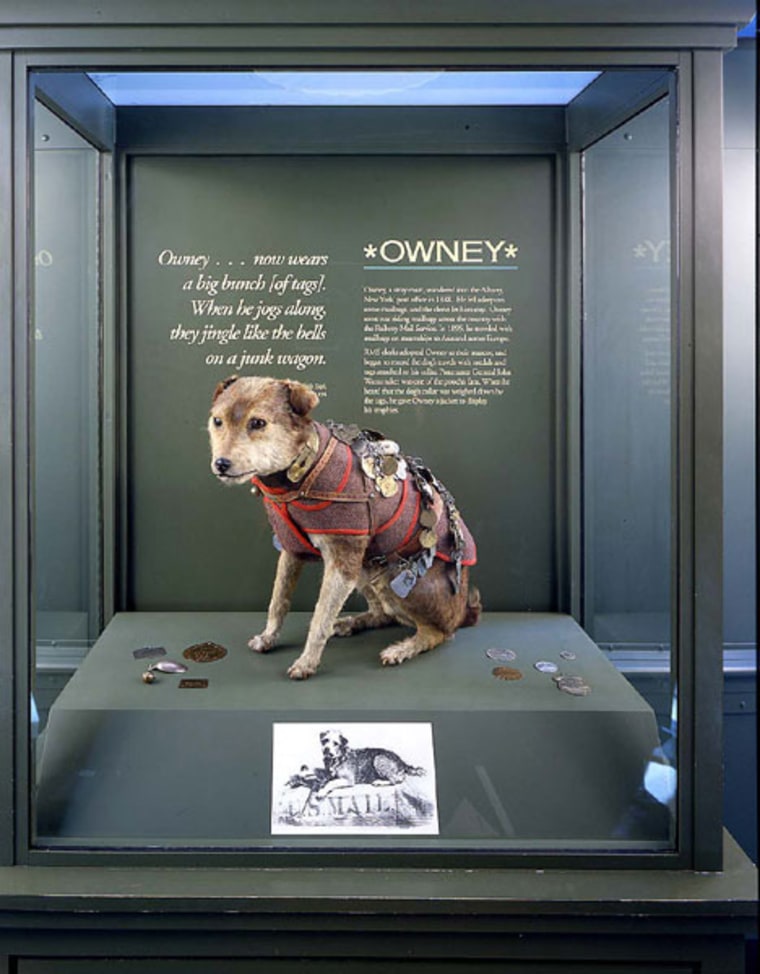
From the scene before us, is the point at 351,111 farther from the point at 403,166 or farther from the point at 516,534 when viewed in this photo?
the point at 516,534

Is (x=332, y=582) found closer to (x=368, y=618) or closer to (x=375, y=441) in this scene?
(x=368, y=618)

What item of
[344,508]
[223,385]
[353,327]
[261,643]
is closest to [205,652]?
[261,643]

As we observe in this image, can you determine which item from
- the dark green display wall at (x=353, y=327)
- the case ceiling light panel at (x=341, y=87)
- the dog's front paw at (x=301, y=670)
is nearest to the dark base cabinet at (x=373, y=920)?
the dog's front paw at (x=301, y=670)

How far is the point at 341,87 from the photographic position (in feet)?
5.06

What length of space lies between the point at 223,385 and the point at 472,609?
656 mm

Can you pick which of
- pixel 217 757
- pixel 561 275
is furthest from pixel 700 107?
pixel 217 757

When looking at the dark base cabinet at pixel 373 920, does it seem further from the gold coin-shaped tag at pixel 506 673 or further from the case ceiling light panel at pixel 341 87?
the case ceiling light panel at pixel 341 87

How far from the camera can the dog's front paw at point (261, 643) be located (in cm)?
169

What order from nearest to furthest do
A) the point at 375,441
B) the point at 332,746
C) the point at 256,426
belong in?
the point at 332,746 < the point at 256,426 < the point at 375,441

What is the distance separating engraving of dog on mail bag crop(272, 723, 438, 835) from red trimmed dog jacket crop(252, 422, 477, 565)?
1.13 feet

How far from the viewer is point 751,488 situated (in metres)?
2.15

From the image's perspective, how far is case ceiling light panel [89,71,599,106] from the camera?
1.50 meters

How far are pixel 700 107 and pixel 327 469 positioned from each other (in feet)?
2.85

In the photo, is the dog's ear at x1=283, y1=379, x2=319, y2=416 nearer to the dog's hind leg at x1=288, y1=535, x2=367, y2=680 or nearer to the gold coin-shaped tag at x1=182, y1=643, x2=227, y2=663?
the dog's hind leg at x1=288, y1=535, x2=367, y2=680
